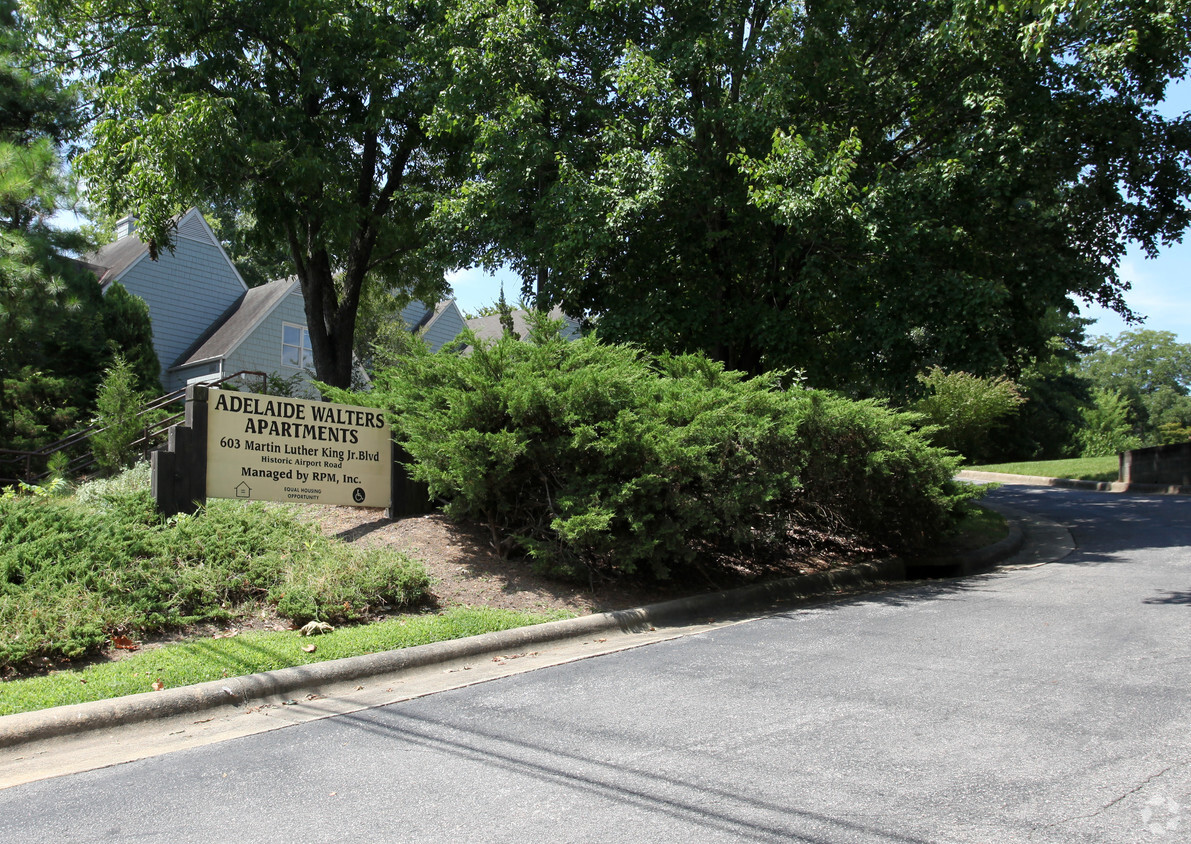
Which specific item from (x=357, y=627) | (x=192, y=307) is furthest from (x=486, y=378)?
(x=192, y=307)

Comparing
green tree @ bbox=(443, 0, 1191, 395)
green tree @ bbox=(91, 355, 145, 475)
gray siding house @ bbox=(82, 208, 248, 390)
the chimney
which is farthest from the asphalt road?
the chimney

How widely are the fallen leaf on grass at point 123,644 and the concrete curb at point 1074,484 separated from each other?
1788cm

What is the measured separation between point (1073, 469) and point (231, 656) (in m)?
26.5

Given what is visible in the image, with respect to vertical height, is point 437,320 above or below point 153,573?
above

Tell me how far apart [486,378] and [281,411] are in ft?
7.26

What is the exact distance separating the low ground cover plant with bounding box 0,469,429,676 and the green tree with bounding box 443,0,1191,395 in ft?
20.6

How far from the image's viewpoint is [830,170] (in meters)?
11.6

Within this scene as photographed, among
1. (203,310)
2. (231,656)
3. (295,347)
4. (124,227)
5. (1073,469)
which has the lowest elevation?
(231,656)

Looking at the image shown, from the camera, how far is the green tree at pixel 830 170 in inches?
478

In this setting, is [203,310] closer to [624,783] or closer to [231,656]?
[231,656]

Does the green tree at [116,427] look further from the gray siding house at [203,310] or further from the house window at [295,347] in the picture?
the house window at [295,347]

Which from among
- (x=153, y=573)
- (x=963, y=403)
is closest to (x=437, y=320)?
(x=963, y=403)

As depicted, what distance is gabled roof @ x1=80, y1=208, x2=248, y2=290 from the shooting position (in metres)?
25.6

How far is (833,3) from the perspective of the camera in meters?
12.5
